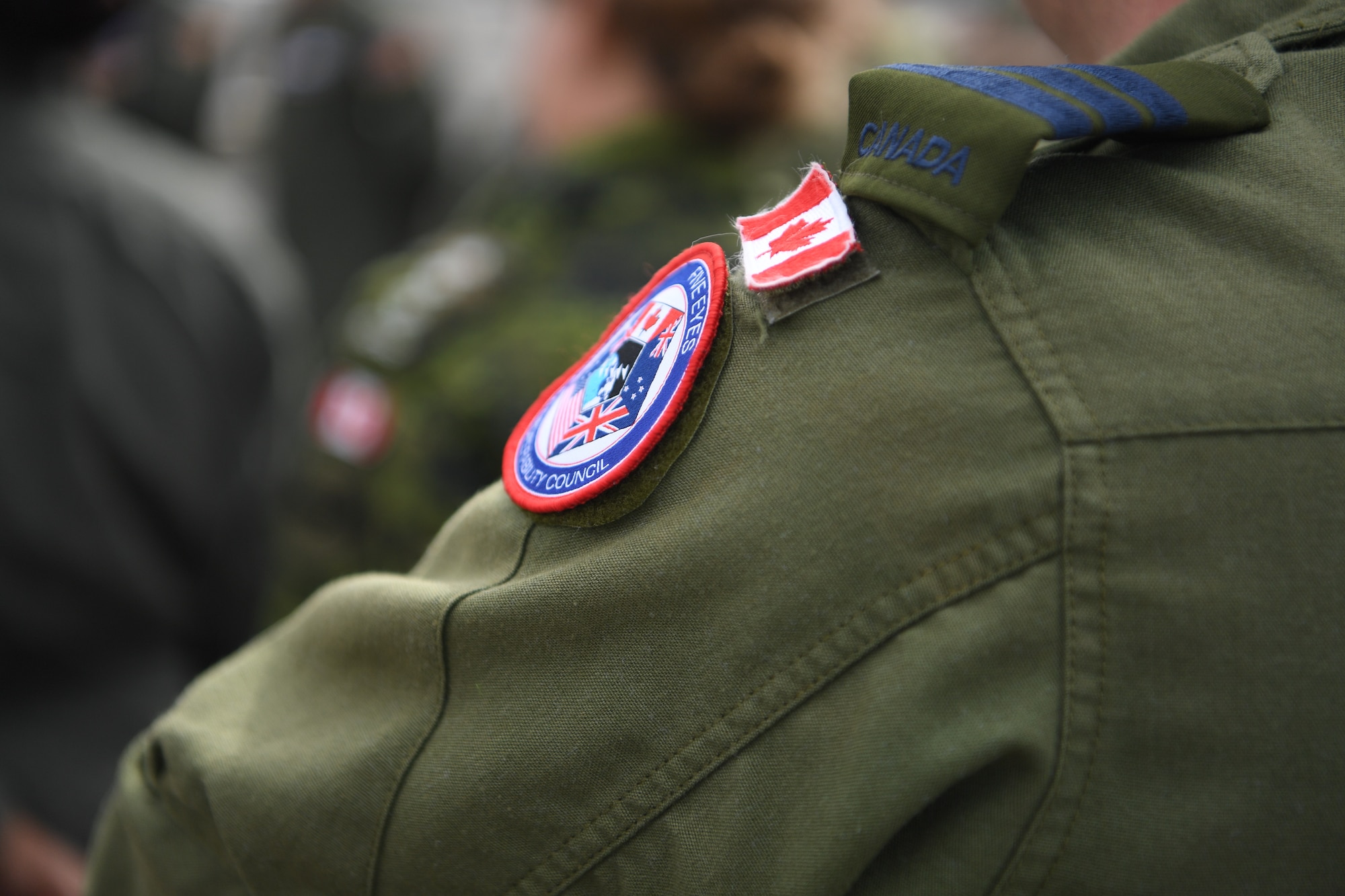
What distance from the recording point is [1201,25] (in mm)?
556

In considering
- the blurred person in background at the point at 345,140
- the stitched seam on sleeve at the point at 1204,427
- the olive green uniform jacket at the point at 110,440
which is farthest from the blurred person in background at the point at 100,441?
the blurred person in background at the point at 345,140

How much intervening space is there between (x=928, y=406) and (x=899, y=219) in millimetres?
103

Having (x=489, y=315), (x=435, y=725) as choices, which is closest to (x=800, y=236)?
(x=435, y=725)

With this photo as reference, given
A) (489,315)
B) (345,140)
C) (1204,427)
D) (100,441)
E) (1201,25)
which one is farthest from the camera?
(345,140)

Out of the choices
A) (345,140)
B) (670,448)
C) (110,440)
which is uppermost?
(670,448)

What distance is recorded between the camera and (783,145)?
59.2 inches

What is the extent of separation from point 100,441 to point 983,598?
4.98 feet

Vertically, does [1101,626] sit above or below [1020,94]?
below

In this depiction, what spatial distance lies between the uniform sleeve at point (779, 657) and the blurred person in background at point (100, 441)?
1204 millimetres

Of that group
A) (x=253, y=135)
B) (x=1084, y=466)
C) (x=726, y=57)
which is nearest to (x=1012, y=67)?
(x=1084, y=466)

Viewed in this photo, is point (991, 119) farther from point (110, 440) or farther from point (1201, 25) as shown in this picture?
point (110, 440)

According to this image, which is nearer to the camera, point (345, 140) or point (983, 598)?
point (983, 598)

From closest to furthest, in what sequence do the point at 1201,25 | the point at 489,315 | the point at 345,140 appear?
the point at 1201,25 → the point at 489,315 → the point at 345,140

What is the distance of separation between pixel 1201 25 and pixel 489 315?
1.03 m
